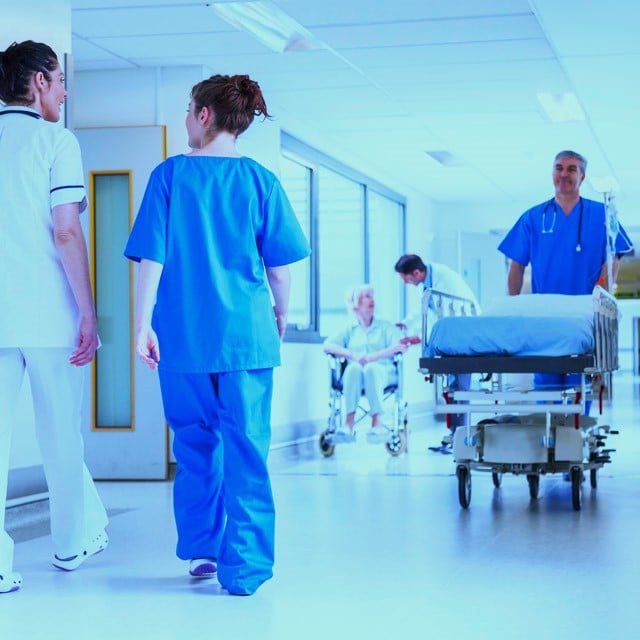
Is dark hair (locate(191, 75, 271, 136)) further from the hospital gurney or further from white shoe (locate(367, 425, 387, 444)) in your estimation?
white shoe (locate(367, 425, 387, 444))

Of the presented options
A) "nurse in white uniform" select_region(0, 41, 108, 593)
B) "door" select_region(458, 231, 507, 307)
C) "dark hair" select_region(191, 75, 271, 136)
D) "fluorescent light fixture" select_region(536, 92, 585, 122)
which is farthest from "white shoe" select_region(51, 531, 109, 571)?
"door" select_region(458, 231, 507, 307)

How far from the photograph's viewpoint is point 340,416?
793 cm

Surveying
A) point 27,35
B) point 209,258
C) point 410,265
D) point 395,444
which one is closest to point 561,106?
point 410,265

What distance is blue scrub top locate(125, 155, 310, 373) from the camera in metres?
3.03

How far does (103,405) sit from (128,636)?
3.84m

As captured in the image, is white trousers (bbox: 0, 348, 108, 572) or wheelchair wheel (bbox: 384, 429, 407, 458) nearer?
white trousers (bbox: 0, 348, 108, 572)

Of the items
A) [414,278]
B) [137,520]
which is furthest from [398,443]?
[137,520]

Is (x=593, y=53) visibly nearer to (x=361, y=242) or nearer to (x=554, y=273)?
(x=554, y=273)

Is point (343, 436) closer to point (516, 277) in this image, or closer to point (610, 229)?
point (516, 277)

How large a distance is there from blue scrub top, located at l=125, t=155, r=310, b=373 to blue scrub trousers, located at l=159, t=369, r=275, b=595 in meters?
0.07

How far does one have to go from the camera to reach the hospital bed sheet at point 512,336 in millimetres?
4578

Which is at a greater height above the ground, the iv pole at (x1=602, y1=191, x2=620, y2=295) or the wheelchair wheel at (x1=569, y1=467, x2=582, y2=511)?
the iv pole at (x1=602, y1=191, x2=620, y2=295)

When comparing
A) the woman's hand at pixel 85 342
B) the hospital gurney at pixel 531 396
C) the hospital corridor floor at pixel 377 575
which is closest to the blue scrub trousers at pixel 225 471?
the hospital corridor floor at pixel 377 575

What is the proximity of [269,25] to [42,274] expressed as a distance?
2856mm
